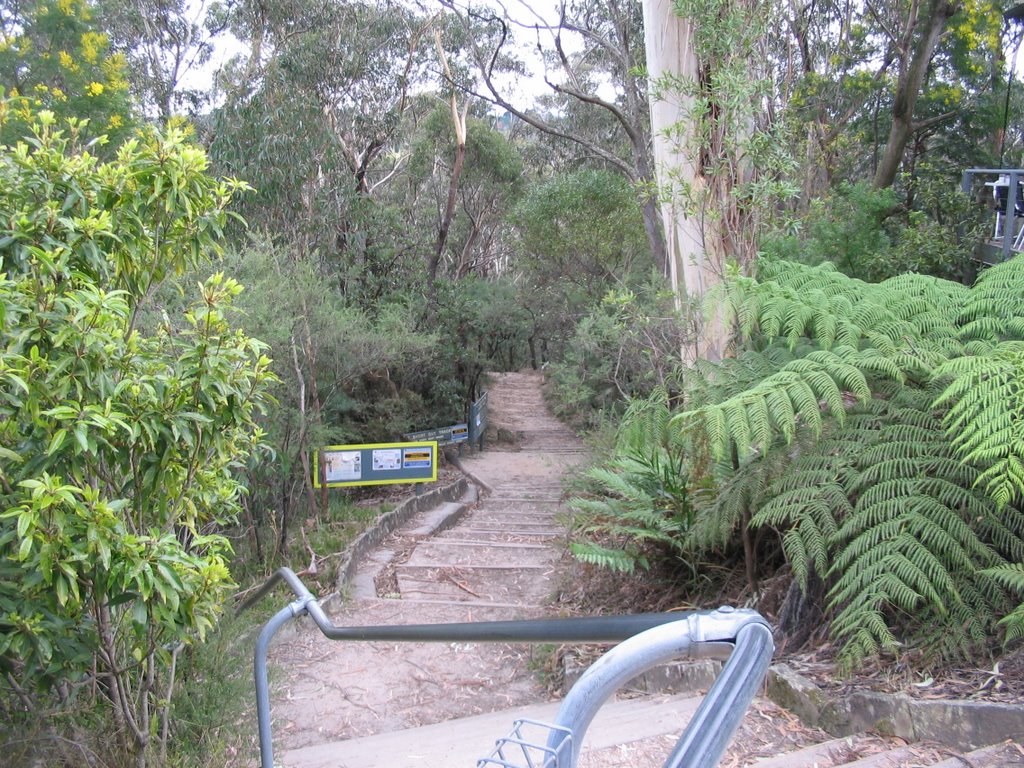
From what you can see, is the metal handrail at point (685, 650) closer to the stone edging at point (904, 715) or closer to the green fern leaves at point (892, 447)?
the stone edging at point (904, 715)

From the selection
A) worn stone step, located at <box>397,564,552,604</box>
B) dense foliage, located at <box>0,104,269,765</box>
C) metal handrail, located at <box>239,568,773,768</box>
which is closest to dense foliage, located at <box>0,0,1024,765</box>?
dense foliage, located at <box>0,104,269,765</box>

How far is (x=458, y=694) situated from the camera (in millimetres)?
5145

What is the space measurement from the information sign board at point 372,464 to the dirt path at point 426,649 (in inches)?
25.2

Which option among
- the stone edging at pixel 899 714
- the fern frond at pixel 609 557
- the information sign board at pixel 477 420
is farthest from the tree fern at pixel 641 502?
the information sign board at pixel 477 420

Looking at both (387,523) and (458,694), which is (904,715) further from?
(387,523)

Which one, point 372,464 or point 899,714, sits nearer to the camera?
point 899,714

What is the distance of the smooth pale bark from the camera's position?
6.29 meters

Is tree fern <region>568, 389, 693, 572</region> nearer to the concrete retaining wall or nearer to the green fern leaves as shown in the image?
the green fern leaves

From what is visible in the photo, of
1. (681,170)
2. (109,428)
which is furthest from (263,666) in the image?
(681,170)

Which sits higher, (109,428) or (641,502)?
(109,428)

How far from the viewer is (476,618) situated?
251 inches

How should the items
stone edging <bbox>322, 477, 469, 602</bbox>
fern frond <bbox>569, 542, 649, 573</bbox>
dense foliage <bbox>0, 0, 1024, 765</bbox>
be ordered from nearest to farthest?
1. dense foliage <bbox>0, 0, 1024, 765</bbox>
2. fern frond <bbox>569, 542, 649, 573</bbox>
3. stone edging <bbox>322, 477, 469, 602</bbox>

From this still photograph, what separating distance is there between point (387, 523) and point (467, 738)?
19.7 ft

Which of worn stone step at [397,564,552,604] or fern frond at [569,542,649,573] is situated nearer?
fern frond at [569,542,649,573]
